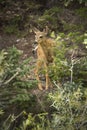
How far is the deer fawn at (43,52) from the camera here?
18.2 feet

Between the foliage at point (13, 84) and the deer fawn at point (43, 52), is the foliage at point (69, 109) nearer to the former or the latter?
the foliage at point (13, 84)

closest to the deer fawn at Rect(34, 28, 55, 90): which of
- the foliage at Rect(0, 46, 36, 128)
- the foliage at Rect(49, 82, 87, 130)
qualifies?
the foliage at Rect(0, 46, 36, 128)

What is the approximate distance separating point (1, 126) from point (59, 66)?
1.32 meters

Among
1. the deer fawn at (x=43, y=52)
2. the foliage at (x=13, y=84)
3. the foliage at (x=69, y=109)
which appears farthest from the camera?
the deer fawn at (x=43, y=52)

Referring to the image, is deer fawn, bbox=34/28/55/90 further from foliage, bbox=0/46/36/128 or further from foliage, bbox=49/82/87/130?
foliage, bbox=49/82/87/130

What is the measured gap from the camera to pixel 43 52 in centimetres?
566

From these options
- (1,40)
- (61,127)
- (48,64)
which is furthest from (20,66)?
(1,40)

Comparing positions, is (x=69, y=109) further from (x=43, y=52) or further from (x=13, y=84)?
(x=43, y=52)

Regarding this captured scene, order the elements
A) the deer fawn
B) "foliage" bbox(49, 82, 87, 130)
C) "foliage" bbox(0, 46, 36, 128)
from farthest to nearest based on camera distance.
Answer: the deer fawn < "foliage" bbox(0, 46, 36, 128) < "foliage" bbox(49, 82, 87, 130)

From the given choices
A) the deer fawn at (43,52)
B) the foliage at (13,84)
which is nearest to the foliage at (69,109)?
the foliage at (13,84)

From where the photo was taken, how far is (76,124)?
16.7 feet

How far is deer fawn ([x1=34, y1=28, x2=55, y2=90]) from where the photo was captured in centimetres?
554

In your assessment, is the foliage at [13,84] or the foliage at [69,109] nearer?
the foliage at [69,109]

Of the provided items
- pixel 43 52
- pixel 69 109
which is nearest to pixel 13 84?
pixel 43 52
